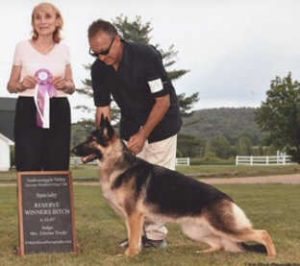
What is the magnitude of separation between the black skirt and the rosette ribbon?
114 mm

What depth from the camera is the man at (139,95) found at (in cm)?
664

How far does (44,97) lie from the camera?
21.4 feet

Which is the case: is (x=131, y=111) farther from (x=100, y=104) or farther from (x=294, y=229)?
(x=294, y=229)

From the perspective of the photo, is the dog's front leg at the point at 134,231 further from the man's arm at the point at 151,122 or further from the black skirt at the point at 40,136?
the black skirt at the point at 40,136

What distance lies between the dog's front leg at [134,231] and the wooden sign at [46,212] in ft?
2.21

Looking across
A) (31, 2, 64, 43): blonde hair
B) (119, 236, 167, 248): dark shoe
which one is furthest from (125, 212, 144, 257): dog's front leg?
(31, 2, 64, 43): blonde hair

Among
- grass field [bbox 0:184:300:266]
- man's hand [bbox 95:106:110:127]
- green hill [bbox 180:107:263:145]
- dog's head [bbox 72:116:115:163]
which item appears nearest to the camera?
grass field [bbox 0:184:300:266]

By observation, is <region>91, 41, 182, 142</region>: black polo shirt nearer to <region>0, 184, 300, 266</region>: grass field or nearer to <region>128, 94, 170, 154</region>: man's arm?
<region>128, 94, 170, 154</region>: man's arm

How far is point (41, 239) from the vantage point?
6711 mm

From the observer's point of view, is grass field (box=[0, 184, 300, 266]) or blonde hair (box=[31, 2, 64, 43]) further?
blonde hair (box=[31, 2, 64, 43])

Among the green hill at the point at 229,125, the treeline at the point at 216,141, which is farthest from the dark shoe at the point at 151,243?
the green hill at the point at 229,125

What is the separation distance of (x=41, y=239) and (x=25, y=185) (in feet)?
2.02

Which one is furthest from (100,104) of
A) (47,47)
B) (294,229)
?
(294,229)

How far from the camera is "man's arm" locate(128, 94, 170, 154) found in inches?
263
